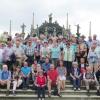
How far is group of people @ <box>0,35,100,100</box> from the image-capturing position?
1681cm

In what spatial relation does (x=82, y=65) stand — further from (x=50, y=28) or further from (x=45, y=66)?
(x=50, y=28)

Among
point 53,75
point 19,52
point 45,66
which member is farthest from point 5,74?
point 53,75

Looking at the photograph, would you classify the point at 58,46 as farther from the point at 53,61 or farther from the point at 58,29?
the point at 58,29

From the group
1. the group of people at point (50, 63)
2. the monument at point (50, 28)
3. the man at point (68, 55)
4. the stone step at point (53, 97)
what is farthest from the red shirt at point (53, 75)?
the monument at point (50, 28)

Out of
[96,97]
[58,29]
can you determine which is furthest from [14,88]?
[58,29]

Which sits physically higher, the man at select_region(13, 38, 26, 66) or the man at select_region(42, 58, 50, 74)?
the man at select_region(13, 38, 26, 66)

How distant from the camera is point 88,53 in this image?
18.1 meters

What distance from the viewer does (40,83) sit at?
1634 centimetres

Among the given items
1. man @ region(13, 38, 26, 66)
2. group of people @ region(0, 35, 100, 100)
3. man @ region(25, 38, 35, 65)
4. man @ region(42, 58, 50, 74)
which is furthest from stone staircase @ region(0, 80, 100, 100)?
man @ region(25, 38, 35, 65)

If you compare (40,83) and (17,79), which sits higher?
(17,79)

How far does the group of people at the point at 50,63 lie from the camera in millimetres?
16812

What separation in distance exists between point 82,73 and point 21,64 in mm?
2701

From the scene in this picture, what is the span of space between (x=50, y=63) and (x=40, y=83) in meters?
1.80

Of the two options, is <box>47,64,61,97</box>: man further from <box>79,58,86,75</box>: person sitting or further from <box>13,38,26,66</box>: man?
<box>13,38,26,66</box>: man
